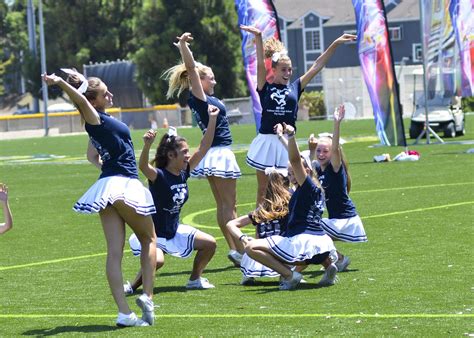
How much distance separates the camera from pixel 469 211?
1513cm

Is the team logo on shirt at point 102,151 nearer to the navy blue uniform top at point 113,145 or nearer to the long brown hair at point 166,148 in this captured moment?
the navy blue uniform top at point 113,145

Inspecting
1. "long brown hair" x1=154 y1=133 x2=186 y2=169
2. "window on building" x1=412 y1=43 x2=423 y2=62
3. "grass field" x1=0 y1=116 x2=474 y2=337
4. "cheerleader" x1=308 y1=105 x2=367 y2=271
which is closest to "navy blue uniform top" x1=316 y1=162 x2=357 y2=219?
"cheerleader" x1=308 y1=105 x2=367 y2=271

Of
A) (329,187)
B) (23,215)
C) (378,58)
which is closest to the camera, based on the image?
(329,187)

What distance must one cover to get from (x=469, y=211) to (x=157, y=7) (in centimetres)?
6391

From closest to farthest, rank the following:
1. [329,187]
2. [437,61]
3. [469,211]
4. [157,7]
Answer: [329,187] < [469,211] < [437,61] < [157,7]

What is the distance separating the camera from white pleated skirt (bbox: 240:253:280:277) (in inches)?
408

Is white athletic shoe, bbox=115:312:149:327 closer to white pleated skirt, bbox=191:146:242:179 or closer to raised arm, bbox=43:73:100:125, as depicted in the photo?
raised arm, bbox=43:73:100:125

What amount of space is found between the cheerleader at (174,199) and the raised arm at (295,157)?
0.66 metres

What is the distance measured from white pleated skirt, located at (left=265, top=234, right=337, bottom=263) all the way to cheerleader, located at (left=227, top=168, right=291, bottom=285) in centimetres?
36

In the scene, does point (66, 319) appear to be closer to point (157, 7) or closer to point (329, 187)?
point (329, 187)

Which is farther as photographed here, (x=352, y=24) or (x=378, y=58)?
(x=352, y=24)

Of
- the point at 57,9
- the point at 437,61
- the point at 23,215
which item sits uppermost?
the point at 57,9

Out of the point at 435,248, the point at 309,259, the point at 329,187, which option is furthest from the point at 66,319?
the point at 435,248

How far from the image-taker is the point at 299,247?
394 inches
